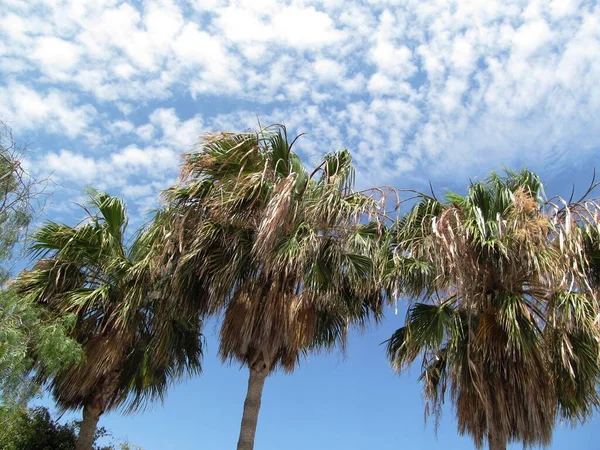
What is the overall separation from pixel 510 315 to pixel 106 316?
7.69 m

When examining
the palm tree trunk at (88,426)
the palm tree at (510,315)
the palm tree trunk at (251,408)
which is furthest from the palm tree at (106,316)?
the palm tree at (510,315)

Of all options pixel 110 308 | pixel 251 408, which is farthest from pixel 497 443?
pixel 110 308

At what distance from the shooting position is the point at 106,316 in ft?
39.4

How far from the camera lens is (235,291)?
10.5 meters

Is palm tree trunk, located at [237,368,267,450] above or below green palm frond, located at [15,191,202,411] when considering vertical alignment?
below

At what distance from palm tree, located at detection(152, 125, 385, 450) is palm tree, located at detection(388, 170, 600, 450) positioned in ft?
3.85

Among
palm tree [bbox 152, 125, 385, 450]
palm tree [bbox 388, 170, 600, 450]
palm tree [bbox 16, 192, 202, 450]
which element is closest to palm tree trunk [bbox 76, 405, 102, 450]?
palm tree [bbox 16, 192, 202, 450]

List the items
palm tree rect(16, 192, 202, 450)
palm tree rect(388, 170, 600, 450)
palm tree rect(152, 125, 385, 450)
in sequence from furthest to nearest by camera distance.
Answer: palm tree rect(16, 192, 202, 450)
palm tree rect(152, 125, 385, 450)
palm tree rect(388, 170, 600, 450)

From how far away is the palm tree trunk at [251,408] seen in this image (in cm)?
1020

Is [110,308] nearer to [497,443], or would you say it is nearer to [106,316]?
[106,316]

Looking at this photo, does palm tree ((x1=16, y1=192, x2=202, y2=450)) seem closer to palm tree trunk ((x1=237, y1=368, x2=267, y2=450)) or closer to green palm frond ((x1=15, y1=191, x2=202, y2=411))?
green palm frond ((x1=15, y1=191, x2=202, y2=411))

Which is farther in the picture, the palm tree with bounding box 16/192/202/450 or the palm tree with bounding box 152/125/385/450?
the palm tree with bounding box 16/192/202/450

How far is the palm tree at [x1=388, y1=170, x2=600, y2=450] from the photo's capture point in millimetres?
9391

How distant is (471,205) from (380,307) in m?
2.66
